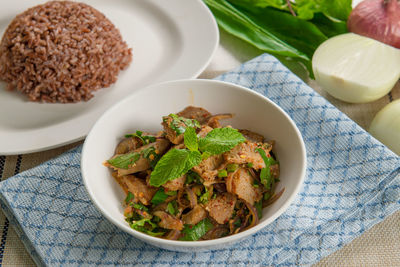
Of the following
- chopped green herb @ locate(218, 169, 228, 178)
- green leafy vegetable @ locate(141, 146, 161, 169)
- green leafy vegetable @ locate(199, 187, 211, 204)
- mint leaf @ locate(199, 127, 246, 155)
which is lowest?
green leafy vegetable @ locate(199, 187, 211, 204)

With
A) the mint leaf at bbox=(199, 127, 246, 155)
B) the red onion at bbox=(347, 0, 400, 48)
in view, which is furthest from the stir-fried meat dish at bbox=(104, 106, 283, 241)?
the red onion at bbox=(347, 0, 400, 48)

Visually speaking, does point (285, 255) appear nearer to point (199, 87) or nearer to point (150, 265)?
point (150, 265)

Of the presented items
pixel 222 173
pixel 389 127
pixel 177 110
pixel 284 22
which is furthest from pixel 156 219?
pixel 284 22

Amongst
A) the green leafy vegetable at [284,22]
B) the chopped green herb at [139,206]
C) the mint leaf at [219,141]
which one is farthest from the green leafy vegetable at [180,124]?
the green leafy vegetable at [284,22]

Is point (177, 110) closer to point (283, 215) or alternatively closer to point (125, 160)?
point (125, 160)

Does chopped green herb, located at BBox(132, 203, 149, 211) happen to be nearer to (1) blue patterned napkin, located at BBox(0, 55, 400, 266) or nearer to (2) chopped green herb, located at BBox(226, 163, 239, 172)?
(1) blue patterned napkin, located at BBox(0, 55, 400, 266)

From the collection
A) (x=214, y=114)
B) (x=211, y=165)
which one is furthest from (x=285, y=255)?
(x=214, y=114)

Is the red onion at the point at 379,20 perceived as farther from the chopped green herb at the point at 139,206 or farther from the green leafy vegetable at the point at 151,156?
the chopped green herb at the point at 139,206
